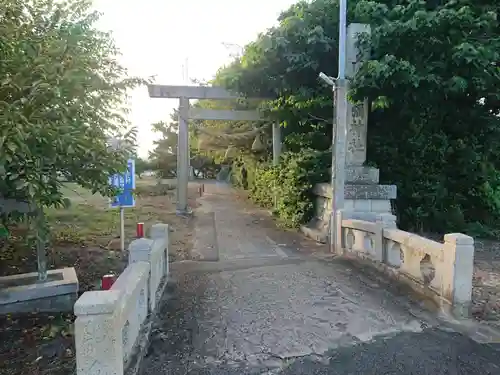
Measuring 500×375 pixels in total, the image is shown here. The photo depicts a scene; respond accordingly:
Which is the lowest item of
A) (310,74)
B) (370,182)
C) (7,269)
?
(7,269)

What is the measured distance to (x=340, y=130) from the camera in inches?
325

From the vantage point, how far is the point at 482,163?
34.4 feet

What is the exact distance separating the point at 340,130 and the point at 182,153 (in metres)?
6.89

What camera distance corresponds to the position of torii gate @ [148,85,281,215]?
12.9 m

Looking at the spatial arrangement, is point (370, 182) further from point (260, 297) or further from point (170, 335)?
point (170, 335)

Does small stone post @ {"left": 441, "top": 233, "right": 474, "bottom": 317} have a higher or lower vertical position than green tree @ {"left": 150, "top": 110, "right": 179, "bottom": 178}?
lower

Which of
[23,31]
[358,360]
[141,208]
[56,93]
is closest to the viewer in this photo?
[358,360]

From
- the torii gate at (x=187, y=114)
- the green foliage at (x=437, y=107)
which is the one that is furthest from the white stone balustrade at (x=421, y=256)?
the torii gate at (x=187, y=114)

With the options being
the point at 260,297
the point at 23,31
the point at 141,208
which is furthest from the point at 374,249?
the point at 141,208

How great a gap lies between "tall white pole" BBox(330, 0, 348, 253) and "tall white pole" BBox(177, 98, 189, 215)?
6300mm

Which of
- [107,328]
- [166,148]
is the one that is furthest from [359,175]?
[166,148]

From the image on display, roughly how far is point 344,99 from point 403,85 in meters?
1.30

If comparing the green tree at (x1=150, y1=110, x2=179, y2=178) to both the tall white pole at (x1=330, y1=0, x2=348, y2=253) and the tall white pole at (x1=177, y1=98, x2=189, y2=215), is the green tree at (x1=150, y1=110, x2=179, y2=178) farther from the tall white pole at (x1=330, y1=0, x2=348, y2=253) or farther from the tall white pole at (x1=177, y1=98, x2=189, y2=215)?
the tall white pole at (x1=330, y1=0, x2=348, y2=253)

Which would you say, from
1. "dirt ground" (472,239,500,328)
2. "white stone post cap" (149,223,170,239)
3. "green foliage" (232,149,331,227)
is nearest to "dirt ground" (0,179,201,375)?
"white stone post cap" (149,223,170,239)
